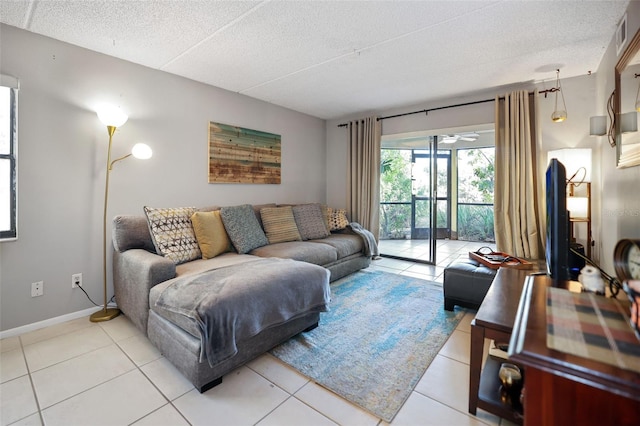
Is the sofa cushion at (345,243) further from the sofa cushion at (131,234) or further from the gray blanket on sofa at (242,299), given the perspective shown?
the sofa cushion at (131,234)

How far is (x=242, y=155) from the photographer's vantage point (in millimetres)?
3771

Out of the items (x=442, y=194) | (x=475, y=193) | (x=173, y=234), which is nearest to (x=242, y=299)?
(x=173, y=234)

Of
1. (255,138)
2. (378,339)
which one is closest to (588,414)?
(378,339)

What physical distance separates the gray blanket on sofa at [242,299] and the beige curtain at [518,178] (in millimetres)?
2569

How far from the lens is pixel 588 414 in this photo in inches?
23.3

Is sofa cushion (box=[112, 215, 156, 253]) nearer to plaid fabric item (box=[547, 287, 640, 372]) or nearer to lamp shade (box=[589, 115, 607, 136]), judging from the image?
plaid fabric item (box=[547, 287, 640, 372])

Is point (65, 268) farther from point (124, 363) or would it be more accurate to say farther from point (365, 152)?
point (365, 152)

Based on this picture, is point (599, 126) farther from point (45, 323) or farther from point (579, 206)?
point (45, 323)

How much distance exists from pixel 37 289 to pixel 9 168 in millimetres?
976

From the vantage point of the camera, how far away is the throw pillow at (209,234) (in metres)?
2.66

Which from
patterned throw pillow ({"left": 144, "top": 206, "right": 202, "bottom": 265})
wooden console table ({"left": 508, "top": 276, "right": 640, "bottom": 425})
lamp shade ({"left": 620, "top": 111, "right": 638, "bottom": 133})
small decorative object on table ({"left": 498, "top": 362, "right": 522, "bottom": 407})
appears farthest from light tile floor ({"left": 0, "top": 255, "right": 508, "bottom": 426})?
lamp shade ({"left": 620, "top": 111, "right": 638, "bottom": 133})

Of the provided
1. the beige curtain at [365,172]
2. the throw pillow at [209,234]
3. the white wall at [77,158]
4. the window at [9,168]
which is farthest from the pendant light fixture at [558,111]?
the window at [9,168]

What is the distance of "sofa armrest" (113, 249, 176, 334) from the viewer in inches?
78.6

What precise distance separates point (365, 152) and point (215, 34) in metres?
2.84
